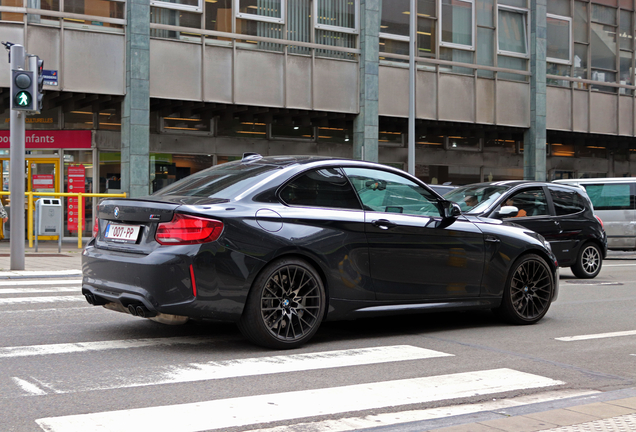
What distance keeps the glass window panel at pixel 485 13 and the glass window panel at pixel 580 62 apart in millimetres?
4454

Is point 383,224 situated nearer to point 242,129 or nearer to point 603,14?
point 242,129

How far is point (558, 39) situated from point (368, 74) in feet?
31.0

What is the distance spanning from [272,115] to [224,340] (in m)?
18.0

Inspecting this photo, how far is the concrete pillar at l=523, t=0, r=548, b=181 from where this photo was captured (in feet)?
91.7

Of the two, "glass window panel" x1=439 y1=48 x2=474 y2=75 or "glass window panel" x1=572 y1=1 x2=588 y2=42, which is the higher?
"glass window panel" x1=572 y1=1 x2=588 y2=42

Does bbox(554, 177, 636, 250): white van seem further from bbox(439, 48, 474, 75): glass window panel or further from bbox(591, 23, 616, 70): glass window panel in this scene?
bbox(591, 23, 616, 70): glass window panel

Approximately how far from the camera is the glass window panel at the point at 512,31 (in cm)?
2764

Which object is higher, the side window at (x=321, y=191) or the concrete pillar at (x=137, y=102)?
the concrete pillar at (x=137, y=102)

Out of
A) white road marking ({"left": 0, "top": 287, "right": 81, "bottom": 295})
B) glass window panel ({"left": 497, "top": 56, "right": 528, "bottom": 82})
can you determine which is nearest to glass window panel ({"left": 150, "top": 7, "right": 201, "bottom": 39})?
glass window panel ({"left": 497, "top": 56, "right": 528, "bottom": 82})

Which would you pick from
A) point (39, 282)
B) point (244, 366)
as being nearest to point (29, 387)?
point (244, 366)

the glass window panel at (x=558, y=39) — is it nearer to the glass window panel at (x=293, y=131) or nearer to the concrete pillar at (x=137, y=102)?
the glass window panel at (x=293, y=131)

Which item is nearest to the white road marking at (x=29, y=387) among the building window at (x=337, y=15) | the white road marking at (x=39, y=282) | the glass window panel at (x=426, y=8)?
the white road marking at (x=39, y=282)

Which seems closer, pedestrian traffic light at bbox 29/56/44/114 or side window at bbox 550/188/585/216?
side window at bbox 550/188/585/216

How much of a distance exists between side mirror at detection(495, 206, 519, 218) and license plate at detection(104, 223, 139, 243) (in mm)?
5873
